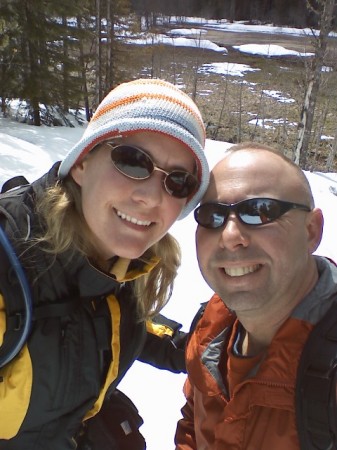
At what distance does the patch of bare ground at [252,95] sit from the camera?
22.8 m

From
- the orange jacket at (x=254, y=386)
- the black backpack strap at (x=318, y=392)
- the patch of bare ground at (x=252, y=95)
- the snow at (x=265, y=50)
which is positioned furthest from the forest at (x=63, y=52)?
the snow at (x=265, y=50)

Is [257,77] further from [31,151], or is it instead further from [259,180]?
[259,180]

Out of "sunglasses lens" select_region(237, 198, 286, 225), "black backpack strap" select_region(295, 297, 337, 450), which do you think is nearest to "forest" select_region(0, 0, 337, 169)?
"sunglasses lens" select_region(237, 198, 286, 225)

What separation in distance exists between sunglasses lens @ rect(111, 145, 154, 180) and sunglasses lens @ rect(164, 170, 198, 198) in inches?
4.6

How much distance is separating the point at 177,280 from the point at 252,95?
29.3 m

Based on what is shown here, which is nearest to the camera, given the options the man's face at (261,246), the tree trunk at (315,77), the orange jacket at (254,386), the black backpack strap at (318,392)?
the black backpack strap at (318,392)

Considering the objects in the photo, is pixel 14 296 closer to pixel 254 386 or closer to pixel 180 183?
pixel 180 183

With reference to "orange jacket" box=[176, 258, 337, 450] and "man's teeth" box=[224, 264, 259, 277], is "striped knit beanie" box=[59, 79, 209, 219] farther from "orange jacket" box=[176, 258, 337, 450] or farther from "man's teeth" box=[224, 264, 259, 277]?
"orange jacket" box=[176, 258, 337, 450]

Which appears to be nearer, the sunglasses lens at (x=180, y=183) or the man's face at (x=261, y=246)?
the man's face at (x=261, y=246)

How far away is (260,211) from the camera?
1539mm

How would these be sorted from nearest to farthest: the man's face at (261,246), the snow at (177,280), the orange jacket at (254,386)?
the orange jacket at (254,386)
the man's face at (261,246)
the snow at (177,280)

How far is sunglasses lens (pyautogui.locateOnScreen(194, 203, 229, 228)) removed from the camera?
5.22ft

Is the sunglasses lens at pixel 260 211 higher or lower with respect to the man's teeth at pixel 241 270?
higher

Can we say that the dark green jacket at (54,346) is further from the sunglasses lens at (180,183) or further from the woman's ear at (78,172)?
the sunglasses lens at (180,183)
